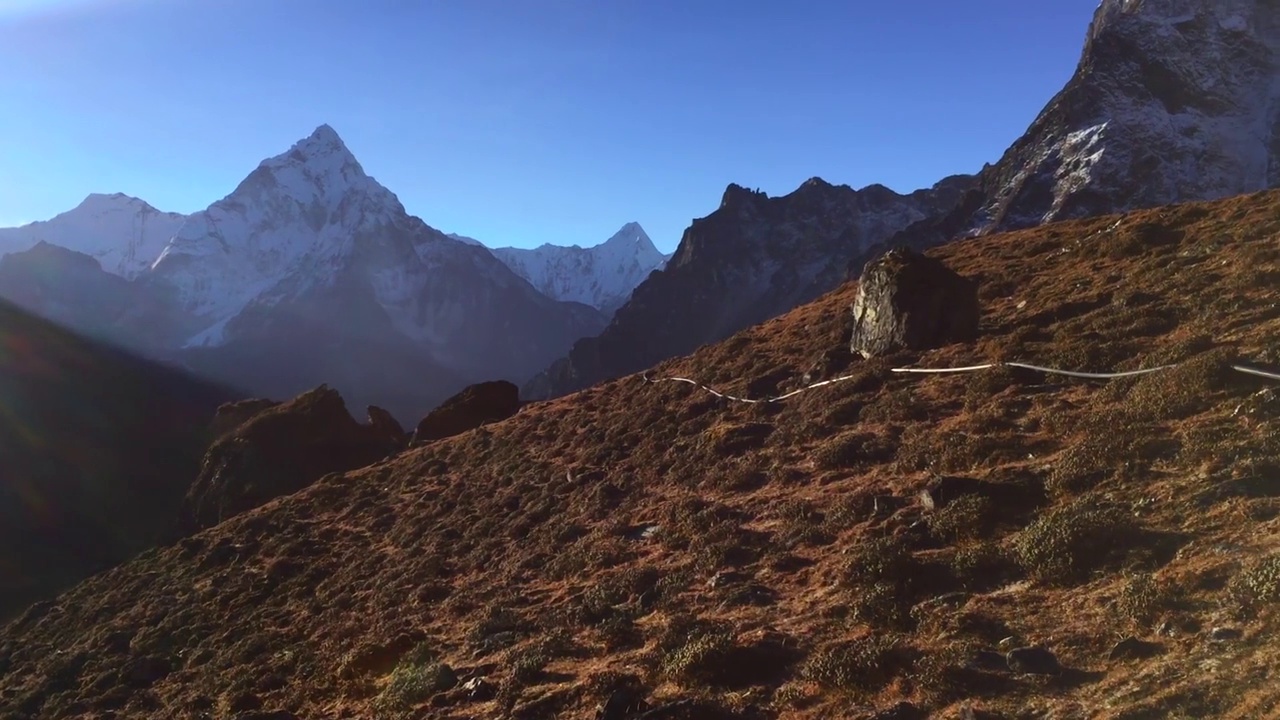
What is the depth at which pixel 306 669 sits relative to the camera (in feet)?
56.1

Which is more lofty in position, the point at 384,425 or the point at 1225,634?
the point at 384,425

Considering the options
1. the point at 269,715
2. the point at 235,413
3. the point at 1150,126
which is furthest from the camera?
the point at 1150,126

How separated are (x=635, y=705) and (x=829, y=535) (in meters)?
5.05

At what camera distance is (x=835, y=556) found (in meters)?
13.4

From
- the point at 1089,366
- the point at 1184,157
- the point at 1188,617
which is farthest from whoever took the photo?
the point at 1184,157

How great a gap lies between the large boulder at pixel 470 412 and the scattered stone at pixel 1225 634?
3573 cm

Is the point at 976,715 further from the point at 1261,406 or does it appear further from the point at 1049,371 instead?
the point at 1049,371

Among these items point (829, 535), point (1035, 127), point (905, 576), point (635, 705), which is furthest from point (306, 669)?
point (1035, 127)

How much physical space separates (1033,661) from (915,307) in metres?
16.0

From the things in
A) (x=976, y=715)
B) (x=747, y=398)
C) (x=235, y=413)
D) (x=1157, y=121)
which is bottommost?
(x=976, y=715)

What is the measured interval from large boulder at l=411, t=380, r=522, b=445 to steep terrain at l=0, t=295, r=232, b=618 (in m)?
27.3

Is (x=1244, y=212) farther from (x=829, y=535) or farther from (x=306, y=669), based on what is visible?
(x=306, y=669)

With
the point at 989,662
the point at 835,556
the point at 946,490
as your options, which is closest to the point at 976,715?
the point at 989,662

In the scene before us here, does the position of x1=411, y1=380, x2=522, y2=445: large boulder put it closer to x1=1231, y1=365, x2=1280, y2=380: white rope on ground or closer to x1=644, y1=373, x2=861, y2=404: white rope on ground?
x1=644, y1=373, x2=861, y2=404: white rope on ground
